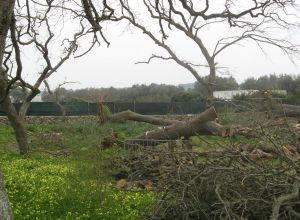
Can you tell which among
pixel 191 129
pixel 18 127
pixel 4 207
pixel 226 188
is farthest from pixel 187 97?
pixel 4 207

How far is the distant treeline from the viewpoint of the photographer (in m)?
35.4

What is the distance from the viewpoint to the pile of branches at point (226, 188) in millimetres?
5930

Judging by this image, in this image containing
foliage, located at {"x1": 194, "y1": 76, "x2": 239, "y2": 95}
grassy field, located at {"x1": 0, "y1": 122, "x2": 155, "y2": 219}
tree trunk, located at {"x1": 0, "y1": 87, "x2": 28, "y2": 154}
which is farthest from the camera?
foliage, located at {"x1": 194, "y1": 76, "x2": 239, "y2": 95}

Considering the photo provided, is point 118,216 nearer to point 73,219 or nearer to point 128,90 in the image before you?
point 73,219

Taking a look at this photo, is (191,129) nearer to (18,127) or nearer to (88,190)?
(88,190)

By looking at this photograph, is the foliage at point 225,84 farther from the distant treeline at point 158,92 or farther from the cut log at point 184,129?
the cut log at point 184,129

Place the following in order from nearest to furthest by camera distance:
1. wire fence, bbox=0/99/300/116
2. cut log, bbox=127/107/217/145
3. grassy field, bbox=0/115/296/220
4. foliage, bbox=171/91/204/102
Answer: grassy field, bbox=0/115/296/220 → cut log, bbox=127/107/217/145 → wire fence, bbox=0/99/300/116 → foliage, bbox=171/91/204/102

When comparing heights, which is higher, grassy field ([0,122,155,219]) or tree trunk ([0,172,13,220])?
tree trunk ([0,172,13,220])

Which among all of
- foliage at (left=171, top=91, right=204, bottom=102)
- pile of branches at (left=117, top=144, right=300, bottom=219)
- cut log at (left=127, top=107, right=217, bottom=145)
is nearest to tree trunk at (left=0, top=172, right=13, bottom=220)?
pile of branches at (left=117, top=144, right=300, bottom=219)

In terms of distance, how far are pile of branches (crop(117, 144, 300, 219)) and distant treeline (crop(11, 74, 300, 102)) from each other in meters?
24.2

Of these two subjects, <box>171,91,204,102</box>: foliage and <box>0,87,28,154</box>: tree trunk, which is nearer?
<box>0,87,28,154</box>: tree trunk

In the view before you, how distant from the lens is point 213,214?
628 cm

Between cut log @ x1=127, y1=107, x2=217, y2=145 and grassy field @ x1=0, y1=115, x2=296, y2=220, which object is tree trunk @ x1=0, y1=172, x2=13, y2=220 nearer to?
grassy field @ x1=0, y1=115, x2=296, y2=220

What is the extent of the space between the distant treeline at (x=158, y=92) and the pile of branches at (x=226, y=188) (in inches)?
952
